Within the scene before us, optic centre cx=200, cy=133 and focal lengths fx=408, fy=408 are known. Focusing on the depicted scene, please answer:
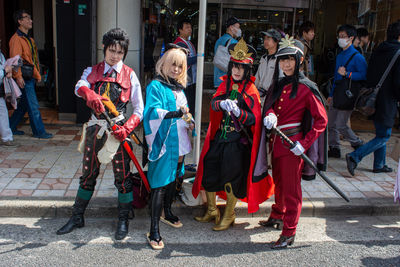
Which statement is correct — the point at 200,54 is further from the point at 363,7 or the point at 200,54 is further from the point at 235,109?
the point at 363,7

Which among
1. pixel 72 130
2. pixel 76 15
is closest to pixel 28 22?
pixel 76 15

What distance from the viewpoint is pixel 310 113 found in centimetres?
378

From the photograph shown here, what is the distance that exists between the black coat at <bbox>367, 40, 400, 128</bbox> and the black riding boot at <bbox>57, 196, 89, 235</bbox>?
3.92m

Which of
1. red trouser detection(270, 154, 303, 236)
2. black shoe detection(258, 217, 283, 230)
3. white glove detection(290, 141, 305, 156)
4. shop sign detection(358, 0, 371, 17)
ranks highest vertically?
shop sign detection(358, 0, 371, 17)

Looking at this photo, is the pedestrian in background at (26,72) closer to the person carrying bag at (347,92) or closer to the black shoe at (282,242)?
the black shoe at (282,242)

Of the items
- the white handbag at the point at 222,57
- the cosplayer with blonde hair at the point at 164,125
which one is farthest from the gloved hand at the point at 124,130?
the white handbag at the point at 222,57

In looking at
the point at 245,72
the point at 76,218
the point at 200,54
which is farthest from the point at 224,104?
the point at 76,218

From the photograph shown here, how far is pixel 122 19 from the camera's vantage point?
7082 mm

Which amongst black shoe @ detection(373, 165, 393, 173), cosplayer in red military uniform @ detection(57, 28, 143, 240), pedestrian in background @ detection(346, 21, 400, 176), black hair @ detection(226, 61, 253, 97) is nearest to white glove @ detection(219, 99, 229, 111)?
black hair @ detection(226, 61, 253, 97)

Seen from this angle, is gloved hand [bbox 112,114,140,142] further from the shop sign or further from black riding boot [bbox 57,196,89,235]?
the shop sign

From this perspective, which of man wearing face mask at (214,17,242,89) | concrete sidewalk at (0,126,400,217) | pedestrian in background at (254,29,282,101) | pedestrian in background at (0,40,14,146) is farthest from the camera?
pedestrian in background at (0,40,14,146)

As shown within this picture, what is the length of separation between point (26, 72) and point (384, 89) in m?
5.19

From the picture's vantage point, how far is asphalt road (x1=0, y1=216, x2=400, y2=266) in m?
3.58

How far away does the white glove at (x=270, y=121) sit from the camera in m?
3.61
